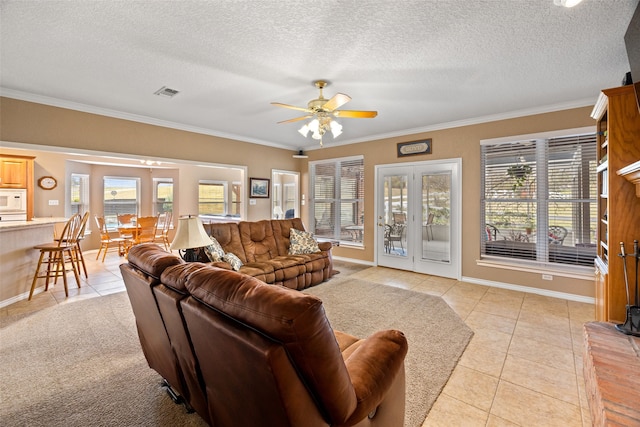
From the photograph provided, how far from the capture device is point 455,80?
3.16 m

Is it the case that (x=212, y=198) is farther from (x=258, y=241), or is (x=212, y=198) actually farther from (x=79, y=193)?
(x=258, y=241)

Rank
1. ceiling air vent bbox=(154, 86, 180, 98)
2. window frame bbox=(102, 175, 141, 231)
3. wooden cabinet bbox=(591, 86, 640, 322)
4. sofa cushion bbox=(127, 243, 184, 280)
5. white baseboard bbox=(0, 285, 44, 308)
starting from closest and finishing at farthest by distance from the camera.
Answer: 1. sofa cushion bbox=(127, 243, 184, 280)
2. wooden cabinet bbox=(591, 86, 640, 322)
3. ceiling air vent bbox=(154, 86, 180, 98)
4. white baseboard bbox=(0, 285, 44, 308)
5. window frame bbox=(102, 175, 141, 231)

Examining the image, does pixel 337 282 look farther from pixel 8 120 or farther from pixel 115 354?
pixel 8 120

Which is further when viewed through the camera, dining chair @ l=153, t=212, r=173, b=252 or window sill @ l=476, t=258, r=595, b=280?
dining chair @ l=153, t=212, r=173, b=252

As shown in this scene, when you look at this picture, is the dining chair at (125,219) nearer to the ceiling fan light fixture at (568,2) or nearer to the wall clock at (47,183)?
the wall clock at (47,183)

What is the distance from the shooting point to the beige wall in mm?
3727

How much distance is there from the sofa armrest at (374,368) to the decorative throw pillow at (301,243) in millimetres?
3239

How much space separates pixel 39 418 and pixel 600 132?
5.03 metres

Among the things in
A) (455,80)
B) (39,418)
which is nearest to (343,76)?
(455,80)

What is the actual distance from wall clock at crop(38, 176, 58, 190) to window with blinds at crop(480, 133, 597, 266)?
8.85m

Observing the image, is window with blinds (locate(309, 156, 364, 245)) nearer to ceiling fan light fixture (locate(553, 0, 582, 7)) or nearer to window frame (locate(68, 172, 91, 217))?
ceiling fan light fixture (locate(553, 0, 582, 7))

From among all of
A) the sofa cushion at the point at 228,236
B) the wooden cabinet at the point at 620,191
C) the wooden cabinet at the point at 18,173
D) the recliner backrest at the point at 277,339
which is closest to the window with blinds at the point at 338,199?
the sofa cushion at the point at 228,236

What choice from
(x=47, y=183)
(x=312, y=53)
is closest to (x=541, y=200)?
(x=312, y=53)

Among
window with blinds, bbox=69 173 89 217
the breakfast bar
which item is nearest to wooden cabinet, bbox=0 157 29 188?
window with blinds, bbox=69 173 89 217
